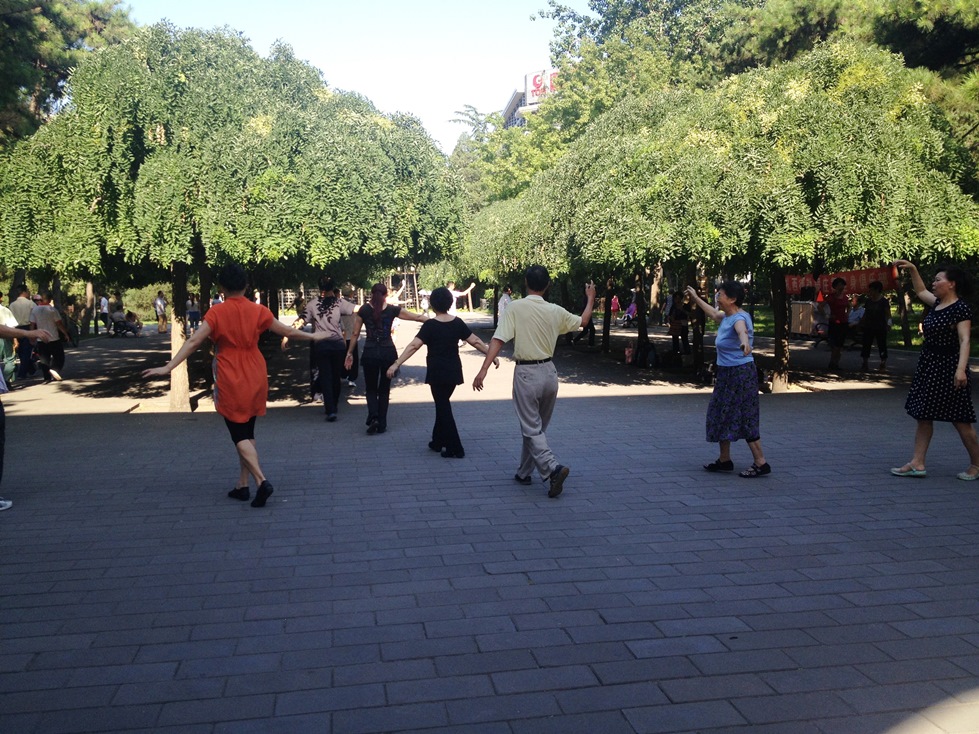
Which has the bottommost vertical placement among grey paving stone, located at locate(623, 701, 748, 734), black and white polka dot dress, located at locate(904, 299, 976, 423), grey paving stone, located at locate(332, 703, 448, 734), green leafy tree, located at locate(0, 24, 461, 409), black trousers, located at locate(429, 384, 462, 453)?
grey paving stone, located at locate(332, 703, 448, 734)

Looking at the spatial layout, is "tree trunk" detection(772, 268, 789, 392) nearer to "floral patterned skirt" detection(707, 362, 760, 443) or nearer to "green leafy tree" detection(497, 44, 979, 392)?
"green leafy tree" detection(497, 44, 979, 392)

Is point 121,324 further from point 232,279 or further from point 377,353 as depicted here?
point 232,279

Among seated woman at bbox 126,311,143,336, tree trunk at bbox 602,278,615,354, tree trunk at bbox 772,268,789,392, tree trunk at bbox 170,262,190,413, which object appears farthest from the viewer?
seated woman at bbox 126,311,143,336

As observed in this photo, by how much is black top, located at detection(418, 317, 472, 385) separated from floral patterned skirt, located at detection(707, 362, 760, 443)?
258 centimetres

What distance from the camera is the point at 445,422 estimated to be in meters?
9.16

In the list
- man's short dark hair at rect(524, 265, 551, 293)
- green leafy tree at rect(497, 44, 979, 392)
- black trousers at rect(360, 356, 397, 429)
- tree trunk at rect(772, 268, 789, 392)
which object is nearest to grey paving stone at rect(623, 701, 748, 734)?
man's short dark hair at rect(524, 265, 551, 293)

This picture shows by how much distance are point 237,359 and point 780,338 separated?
1027 cm

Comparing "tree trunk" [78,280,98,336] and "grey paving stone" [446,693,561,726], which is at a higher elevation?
"tree trunk" [78,280,98,336]

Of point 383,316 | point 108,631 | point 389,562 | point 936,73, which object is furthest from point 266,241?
point 936,73

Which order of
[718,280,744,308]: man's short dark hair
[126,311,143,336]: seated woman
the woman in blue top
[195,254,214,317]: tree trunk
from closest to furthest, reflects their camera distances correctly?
[718,280,744,308]: man's short dark hair, the woman in blue top, [195,254,214,317]: tree trunk, [126,311,143,336]: seated woman

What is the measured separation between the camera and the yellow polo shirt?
744 centimetres

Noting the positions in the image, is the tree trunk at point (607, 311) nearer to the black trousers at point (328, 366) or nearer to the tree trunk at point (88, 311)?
the black trousers at point (328, 366)

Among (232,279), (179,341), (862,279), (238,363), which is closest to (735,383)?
(238,363)

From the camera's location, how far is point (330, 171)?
12.5m
